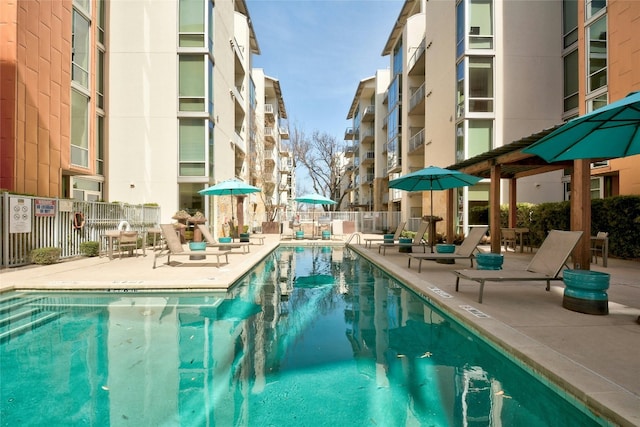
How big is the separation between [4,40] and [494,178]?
15339mm

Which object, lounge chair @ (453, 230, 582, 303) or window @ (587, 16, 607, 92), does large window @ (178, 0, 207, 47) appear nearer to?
window @ (587, 16, 607, 92)

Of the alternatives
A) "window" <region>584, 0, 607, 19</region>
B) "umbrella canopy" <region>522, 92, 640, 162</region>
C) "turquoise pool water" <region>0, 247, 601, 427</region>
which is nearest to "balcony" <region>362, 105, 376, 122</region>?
"window" <region>584, 0, 607, 19</region>

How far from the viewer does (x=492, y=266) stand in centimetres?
686

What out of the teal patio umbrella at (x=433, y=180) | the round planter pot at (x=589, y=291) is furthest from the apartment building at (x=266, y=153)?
the round planter pot at (x=589, y=291)

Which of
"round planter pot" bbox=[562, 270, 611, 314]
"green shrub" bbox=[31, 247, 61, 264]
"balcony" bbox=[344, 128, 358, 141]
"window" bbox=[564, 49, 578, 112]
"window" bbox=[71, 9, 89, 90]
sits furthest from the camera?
"balcony" bbox=[344, 128, 358, 141]

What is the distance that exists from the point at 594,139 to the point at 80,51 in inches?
719

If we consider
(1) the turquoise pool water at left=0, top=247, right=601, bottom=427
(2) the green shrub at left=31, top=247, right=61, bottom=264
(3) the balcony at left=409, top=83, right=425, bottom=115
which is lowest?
(1) the turquoise pool water at left=0, top=247, right=601, bottom=427

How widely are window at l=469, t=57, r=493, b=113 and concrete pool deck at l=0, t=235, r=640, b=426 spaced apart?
1002 centimetres

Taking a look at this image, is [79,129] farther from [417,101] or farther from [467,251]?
[417,101]

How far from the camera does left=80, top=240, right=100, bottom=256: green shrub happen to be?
36.8 feet

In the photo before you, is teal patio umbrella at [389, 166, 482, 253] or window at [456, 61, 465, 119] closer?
teal patio umbrella at [389, 166, 482, 253]

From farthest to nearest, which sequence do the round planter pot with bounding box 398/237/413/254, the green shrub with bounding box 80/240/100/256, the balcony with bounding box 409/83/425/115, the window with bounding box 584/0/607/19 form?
the balcony with bounding box 409/83/425/115 < the window with bounding box 584/0/607/19 < the round planter pot with bounding box 398/237/413/254 < the green shrub with bounding box 80/240/100/256

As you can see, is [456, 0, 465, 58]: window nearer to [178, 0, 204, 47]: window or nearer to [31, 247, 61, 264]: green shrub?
[178, 0, 204, 47]: window

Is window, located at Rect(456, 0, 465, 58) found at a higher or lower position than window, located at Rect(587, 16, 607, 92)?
higher
